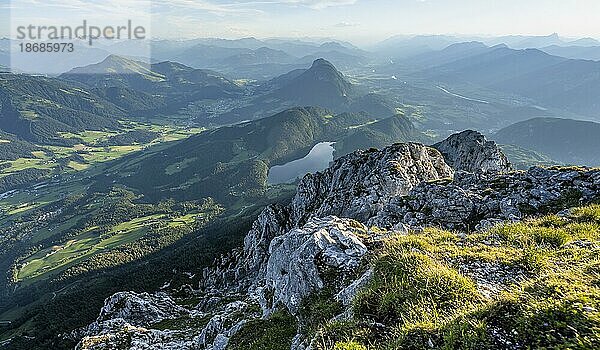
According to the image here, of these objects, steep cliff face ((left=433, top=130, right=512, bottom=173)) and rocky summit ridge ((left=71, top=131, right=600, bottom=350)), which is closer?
rocky summit ridge ((left=71, top=131, right=600, bottom=350))

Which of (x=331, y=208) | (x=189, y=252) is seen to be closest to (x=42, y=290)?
(x=189, y=252)

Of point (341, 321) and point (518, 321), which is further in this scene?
point (341, 321)

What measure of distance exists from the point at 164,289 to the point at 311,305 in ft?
365

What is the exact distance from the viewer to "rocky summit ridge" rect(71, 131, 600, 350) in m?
21.2

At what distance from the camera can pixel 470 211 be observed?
129 ft

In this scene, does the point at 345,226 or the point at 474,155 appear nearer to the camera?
the point at 345,226

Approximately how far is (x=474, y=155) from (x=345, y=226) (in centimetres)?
8496

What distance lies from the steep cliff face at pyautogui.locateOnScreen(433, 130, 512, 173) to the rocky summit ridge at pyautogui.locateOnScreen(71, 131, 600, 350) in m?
0.32

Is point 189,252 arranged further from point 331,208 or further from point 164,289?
point 331,208

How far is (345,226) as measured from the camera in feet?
90.2

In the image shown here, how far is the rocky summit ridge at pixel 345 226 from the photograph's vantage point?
2116cm

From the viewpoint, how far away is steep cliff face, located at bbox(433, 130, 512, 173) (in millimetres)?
96062

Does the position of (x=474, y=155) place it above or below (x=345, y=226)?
below

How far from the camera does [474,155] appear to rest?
98.1 m
